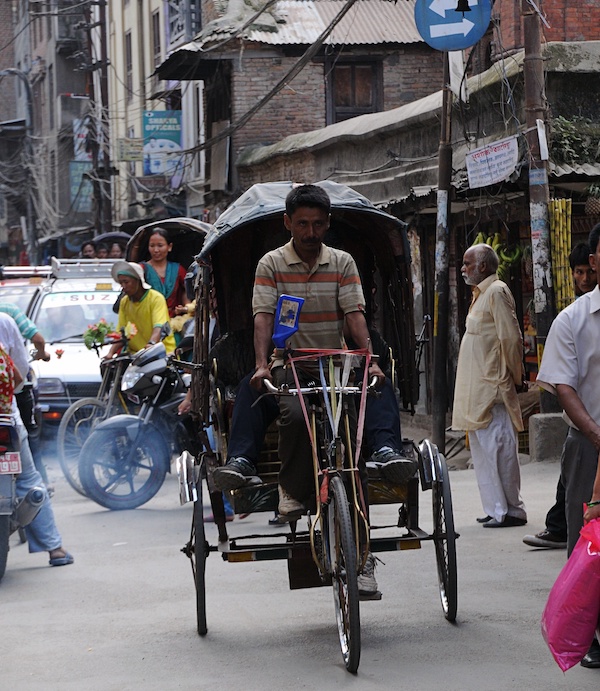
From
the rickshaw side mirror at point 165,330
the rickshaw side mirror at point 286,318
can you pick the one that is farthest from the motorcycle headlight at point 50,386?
the rickshaw side mirror at point 286,318

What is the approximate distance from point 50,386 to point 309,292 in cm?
808

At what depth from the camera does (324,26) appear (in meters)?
27.3

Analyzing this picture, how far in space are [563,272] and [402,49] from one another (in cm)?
1514

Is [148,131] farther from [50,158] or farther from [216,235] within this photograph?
[216,235]

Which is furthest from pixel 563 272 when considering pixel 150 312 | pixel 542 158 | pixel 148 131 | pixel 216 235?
pixel 148 131

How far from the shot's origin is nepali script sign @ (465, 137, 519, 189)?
12.6 metres

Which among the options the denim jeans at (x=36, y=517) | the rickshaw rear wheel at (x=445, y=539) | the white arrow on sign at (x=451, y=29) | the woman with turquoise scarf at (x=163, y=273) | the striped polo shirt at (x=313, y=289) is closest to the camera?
the rickshaw rear wheel at (x=445, y=539)

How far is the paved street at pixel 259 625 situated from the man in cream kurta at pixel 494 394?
26 cm

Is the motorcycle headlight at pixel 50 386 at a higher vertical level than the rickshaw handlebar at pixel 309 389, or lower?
lower

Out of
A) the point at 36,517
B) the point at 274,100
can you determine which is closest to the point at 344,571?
the point at 36,517

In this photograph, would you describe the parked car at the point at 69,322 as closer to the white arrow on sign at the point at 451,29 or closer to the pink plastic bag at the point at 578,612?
the white arrow on sign at the point at 451,29

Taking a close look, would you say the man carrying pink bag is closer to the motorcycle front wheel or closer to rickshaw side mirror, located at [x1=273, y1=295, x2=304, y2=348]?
rickshaw side mirror, located at [x1=273, y1=295, x2=304, y2=348]

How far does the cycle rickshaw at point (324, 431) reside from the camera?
19.6 feet

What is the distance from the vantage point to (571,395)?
5684mm
